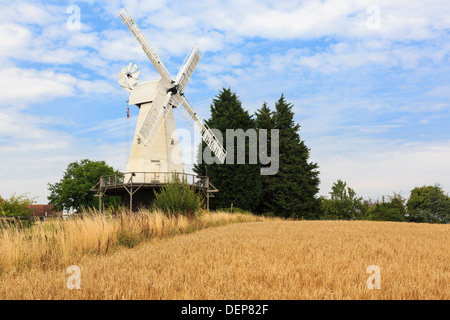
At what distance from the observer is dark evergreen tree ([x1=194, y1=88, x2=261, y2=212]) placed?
3080 cm

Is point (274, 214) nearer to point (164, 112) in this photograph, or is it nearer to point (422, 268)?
point (164, 112)

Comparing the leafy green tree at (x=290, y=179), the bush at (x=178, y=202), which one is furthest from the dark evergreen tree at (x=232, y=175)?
the bush at (x=178, y=202)

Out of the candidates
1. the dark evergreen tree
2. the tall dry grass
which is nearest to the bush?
the tall dry grass

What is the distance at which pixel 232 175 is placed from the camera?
30.8 m

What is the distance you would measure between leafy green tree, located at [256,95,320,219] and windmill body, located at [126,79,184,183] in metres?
11.6

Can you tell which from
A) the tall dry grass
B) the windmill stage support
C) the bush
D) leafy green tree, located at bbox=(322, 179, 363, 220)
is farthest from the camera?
leafy green tree, located at bbox=(322, 179, 363, 220)

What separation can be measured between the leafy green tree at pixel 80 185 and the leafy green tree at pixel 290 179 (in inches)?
1096

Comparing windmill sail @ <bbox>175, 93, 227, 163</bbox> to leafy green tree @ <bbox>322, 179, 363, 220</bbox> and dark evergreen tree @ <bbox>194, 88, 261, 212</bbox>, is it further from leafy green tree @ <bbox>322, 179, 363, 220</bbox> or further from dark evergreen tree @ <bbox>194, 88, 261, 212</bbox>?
leafy green tree @ <bbox>322, 179, 363, 220</bbox>

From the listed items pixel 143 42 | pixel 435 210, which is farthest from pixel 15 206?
pixel 435 210

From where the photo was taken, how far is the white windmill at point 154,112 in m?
26.4

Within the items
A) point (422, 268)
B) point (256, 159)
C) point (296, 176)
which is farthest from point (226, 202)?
point (422, 268)

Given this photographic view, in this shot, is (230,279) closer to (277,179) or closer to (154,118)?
(154,118)

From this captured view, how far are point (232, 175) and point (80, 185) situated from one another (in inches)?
1166
